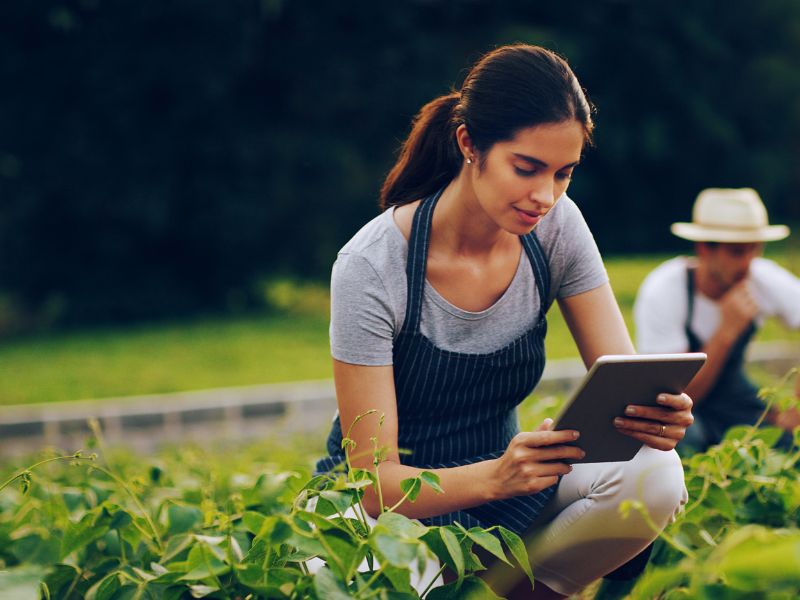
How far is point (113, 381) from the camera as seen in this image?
7152mm

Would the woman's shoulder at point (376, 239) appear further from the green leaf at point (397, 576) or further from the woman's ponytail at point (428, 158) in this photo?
the green leaf at point (397, 576)

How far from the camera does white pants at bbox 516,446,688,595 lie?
196 cm

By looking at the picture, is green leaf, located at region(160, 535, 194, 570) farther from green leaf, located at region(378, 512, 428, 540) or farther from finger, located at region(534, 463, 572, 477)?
finger, located at region(534, 463, 572, 477)

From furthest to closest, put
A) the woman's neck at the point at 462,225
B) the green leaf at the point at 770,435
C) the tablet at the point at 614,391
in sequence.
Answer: the green leaf at the point at 770,435 < the woman's neck at the point at 462,225 < the tablet at the point at 614,391

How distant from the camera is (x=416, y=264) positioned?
2.17 meters

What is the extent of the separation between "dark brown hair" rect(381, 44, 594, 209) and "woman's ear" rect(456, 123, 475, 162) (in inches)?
0.5

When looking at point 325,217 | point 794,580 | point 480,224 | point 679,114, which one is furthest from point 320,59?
point 794,580

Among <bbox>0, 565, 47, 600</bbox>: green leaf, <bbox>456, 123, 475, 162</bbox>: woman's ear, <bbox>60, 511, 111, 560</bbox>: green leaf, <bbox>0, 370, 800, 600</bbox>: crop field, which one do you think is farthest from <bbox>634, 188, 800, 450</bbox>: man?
<bbox>0, 565, 47, 600</bbox>: green leaf

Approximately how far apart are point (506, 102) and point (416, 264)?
0.38m

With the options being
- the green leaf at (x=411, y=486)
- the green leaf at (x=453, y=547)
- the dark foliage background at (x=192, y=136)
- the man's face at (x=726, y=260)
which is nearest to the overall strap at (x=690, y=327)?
the man's face at (x=726, y=260)

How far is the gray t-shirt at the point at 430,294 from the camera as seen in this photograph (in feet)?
6.88

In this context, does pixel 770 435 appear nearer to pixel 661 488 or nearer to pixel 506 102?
pixel 661 488

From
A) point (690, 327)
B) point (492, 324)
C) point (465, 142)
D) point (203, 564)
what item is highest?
point (465, 142)

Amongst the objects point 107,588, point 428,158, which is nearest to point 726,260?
point 428,158
